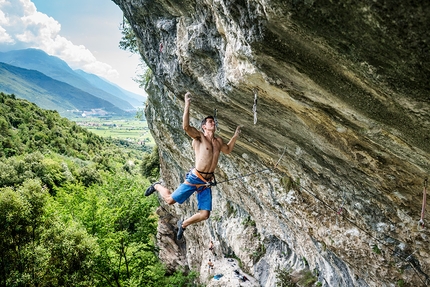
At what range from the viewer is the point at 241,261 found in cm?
1298

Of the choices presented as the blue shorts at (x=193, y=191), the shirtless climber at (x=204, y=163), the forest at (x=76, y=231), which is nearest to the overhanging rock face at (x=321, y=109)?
the shirtless climber at (x=204, y=163)

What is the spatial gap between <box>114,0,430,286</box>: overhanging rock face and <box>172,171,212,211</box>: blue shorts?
1.50 m

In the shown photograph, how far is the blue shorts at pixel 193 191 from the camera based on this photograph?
6.25 metres

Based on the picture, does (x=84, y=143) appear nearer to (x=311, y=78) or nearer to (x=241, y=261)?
(x=241, y=261)

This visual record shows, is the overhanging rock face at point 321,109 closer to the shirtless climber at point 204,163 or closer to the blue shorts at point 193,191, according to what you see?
the shirtless climber at point 204,163

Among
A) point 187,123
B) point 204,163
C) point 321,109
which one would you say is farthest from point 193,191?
point 321,109

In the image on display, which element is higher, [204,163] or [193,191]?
[204,163]

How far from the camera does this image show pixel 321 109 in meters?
4.25

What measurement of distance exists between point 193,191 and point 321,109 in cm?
319

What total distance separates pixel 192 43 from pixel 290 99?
2.05 m

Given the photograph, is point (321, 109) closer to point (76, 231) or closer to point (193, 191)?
point (193, 191)

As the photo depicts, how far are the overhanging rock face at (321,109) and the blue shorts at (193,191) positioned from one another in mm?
1500

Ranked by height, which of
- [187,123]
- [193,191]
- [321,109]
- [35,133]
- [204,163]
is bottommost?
[35,133]

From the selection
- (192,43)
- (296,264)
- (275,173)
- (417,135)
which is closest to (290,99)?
(417,135)
